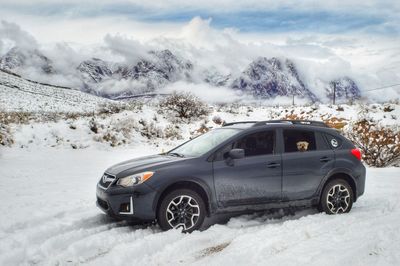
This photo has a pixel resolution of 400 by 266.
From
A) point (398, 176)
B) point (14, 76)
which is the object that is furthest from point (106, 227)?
point (14, 76)

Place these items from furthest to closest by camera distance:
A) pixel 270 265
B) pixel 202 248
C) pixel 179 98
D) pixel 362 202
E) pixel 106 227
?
1. pixel 179 98
2. pixel 362 202
3. pixel 106 227
4. pixel 202 248
5. pixel 270 265

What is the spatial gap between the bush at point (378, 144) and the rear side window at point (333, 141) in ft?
21.5

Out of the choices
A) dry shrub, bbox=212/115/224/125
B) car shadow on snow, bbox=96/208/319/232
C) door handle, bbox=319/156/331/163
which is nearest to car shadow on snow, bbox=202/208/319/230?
car shadow on snow, bbox=96/208/319/232

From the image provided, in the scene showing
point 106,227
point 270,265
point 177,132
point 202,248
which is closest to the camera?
point 270,265

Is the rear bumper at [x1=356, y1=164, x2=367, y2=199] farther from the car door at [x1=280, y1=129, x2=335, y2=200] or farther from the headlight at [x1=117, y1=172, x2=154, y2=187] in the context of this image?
the headlight at [x1=117, y1=172, x2=154, y2=187]

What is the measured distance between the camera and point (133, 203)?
5.98 meters

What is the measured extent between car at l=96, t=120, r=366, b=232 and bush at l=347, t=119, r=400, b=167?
644 centimetres

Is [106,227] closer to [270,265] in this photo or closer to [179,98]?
[270,265]

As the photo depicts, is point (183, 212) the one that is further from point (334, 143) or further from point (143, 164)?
point (334, 143)

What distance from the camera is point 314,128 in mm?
7355

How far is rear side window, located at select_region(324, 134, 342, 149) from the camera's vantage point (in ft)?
24.2

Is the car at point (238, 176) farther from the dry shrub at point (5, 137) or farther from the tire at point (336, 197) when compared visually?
the dry shrub at point (5, 137)

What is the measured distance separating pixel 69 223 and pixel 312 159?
13.0ft

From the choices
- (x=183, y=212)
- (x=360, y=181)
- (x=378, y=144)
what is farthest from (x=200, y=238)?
(x=378, y=144)
